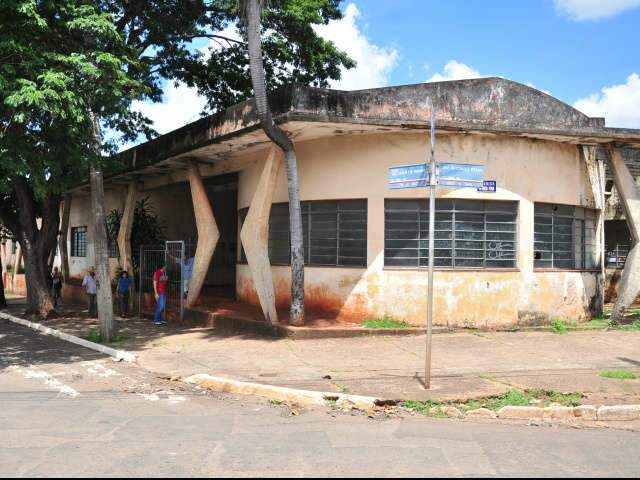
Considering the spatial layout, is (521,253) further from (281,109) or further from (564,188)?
(281,109)

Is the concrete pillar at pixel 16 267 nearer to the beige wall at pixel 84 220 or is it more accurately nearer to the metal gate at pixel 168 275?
the beige wall at pixel 84 220

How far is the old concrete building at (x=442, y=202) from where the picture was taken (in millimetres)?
11727

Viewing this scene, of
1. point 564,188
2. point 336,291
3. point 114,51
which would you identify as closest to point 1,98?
point 114,51

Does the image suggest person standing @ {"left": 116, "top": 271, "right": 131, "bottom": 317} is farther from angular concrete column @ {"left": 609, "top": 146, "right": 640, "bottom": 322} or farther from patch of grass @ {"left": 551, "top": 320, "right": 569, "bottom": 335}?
angular concrete column @ {"left": 609, "top": 146, "right": 640, "bottom": 322}

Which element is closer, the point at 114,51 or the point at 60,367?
the point at 60,367

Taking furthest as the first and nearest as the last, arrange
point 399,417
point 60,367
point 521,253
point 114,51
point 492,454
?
1. point 521,253
2. point 114,51
3. point 60,367
4. point 399,417
5. point 492,454

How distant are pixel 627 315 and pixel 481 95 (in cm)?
670

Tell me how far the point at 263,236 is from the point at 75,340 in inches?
178

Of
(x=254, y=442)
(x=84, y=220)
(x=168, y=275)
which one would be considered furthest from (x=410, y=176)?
(x=84, y=220)

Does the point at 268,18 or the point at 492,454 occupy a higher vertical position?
the point at 268,18

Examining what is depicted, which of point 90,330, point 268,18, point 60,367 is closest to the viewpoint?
point 60,367

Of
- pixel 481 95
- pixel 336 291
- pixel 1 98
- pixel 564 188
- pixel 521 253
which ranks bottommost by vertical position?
pixel 336 291

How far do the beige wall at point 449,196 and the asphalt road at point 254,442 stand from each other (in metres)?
5.36

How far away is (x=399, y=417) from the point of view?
6.32 metres
